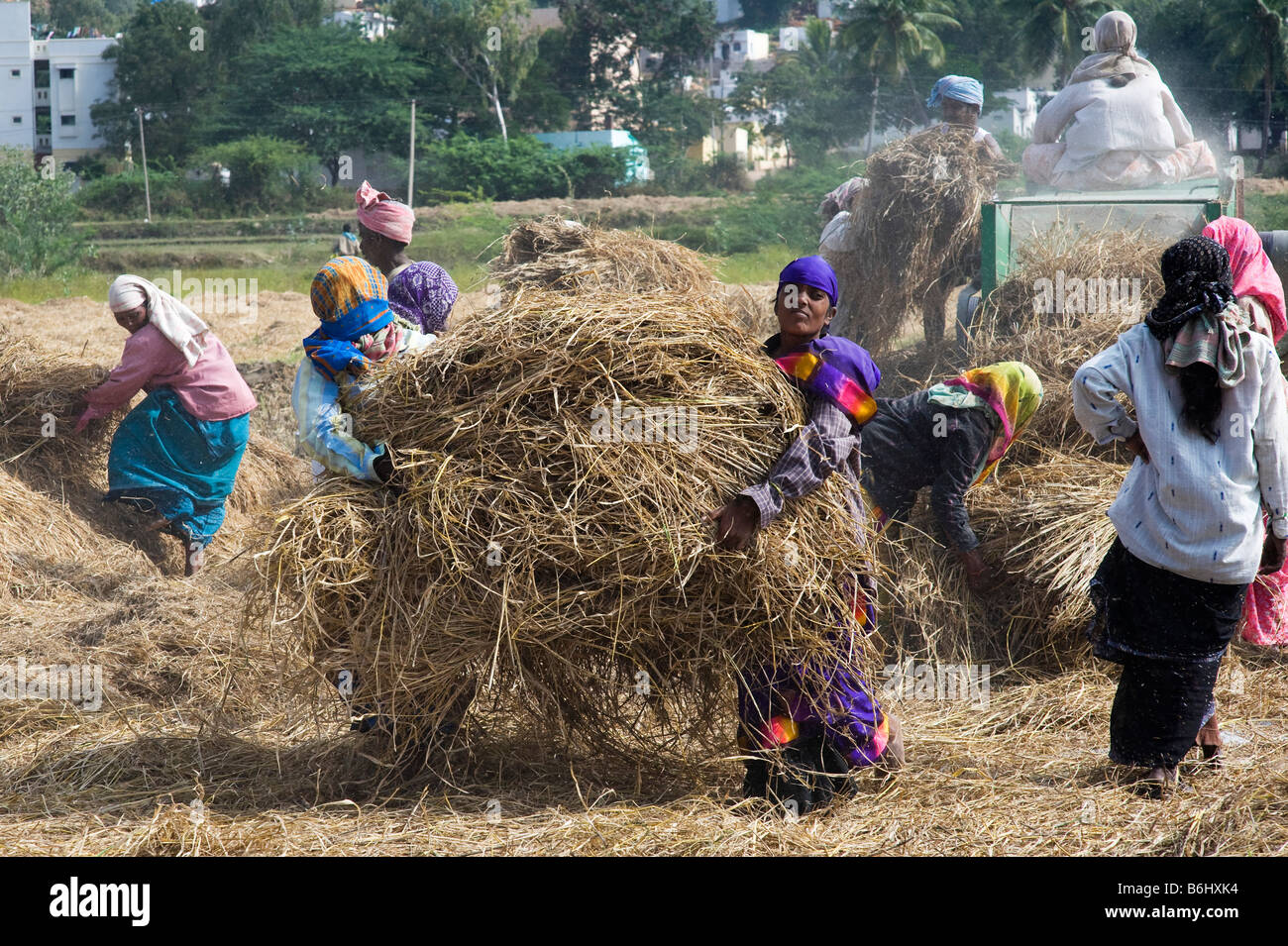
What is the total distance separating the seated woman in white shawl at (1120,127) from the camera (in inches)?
270

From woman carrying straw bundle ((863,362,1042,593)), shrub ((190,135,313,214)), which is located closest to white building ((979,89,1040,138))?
shrub ((190,135,313,214))

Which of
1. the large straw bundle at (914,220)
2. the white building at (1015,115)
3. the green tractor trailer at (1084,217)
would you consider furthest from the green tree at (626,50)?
the green tractor trailer at (1084,217)

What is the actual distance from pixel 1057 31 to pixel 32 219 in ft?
129

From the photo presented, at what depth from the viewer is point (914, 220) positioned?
727 centimetres

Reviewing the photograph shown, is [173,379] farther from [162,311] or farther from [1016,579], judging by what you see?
[1016,579]

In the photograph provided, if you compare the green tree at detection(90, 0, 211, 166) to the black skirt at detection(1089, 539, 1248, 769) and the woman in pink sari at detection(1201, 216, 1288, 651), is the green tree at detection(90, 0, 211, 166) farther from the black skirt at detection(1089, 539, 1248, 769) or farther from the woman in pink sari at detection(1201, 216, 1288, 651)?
the black skirt at detection(1089, 539, 1248, 769)

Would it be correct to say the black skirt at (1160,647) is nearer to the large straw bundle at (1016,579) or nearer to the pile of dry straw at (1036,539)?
the pile of dry straw at (1036,539)

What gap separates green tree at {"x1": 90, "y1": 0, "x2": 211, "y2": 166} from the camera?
56.2 meters

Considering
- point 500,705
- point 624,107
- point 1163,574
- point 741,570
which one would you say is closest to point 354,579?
point 500,705

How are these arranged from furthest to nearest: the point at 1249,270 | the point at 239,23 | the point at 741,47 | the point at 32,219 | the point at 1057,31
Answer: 1. the point at 741,47
2. the point at 239,23
3. the point at 1057,31
4. the point at 32,219
5. the point at 1249,270

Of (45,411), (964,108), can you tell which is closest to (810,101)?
(964,108)

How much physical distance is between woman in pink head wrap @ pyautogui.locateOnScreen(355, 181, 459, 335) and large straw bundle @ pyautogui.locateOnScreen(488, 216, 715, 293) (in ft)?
5.69

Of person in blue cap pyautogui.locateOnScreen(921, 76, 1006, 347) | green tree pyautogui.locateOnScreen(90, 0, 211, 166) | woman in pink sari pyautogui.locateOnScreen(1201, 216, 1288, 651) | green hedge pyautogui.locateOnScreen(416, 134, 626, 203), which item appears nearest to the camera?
woman in pink sari pyautogui.locateOnScreen(1201, 216, 1288, 651)

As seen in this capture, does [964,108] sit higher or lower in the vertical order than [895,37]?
lower
